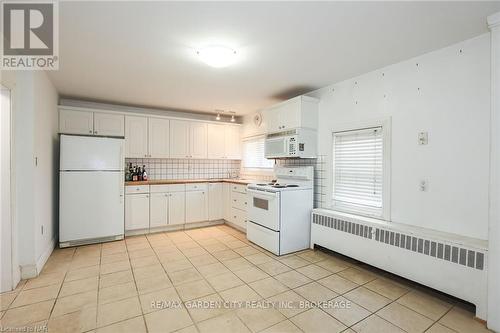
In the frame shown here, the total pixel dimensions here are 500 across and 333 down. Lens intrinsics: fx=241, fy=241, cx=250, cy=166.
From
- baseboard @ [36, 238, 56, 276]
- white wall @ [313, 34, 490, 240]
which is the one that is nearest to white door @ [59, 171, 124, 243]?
baseboard @ [36, 238, 56, 276]

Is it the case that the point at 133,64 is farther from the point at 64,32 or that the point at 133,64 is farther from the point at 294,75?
the point at 294,75

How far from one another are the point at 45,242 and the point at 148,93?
2.52 meters

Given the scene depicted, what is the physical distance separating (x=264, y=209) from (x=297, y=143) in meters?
1.09

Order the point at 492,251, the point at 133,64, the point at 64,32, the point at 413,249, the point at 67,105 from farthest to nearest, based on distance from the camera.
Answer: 1. the point at 67,105
2. the point at 133,64
3. the point at 413,249
4. the point at 64,32
5. the point at 492,251

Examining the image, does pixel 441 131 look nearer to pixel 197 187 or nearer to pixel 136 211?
pixel 197 187

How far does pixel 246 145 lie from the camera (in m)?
5.54

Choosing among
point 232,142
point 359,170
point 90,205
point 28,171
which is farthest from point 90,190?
point 359,170

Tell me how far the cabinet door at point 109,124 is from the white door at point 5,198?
193 centimetres

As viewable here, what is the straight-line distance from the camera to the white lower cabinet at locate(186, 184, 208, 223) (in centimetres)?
465

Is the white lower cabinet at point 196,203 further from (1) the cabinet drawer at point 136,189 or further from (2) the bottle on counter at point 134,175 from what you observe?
(2) the bottle on counter at point 134,175

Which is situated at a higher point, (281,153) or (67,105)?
(67,105)

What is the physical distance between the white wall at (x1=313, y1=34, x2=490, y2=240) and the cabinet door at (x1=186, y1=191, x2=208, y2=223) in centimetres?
326

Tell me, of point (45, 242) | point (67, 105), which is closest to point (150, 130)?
point (67, 105)

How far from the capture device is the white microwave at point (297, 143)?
357cm
